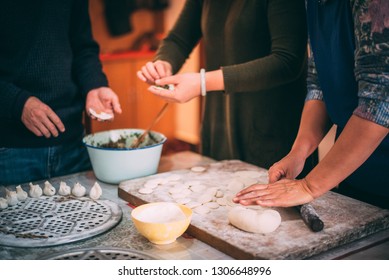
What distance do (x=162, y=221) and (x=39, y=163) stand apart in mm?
706

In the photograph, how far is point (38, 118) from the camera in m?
1.54

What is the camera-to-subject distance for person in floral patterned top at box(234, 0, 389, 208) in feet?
3.37

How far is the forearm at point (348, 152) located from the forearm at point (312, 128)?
26 cm

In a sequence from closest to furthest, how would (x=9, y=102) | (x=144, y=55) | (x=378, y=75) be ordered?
(x=378, y=75) < (x=9, y=102) < (x=144, y=55)

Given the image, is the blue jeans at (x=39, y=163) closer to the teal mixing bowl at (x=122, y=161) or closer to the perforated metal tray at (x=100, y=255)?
the teal mixing bowl at (x=122, y=161)

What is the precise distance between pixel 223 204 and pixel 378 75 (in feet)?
1.63

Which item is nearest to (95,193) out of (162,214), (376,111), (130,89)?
(162,214)

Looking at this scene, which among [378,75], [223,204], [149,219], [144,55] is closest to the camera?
[378,75]

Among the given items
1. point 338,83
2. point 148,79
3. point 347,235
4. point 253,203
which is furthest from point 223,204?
point 148,79

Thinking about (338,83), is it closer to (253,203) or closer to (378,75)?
(378,75)

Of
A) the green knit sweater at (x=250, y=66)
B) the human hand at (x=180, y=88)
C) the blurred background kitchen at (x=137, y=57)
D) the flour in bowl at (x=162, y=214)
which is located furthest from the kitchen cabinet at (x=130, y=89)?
the flour in bowl at (x=162, y=214)

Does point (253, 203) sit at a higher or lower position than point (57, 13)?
lower
